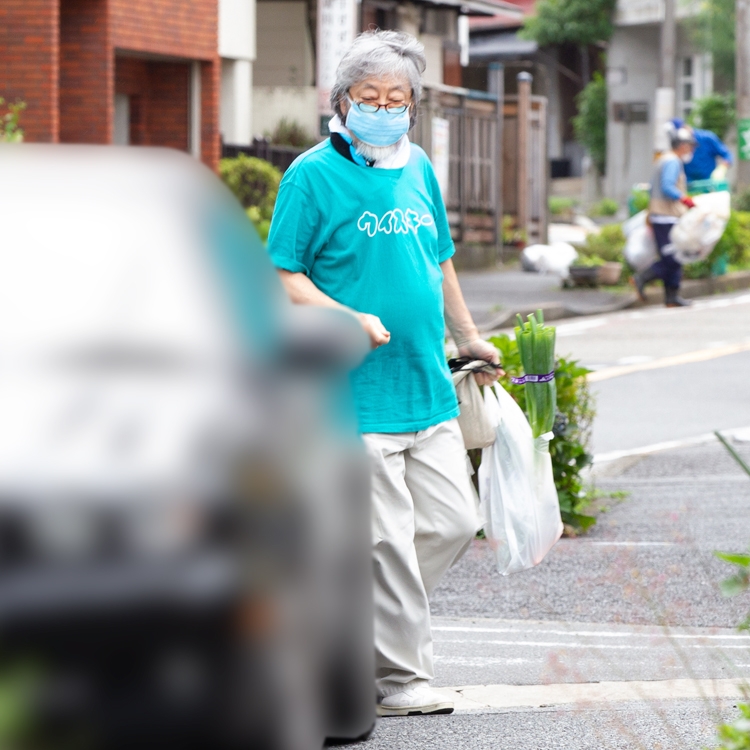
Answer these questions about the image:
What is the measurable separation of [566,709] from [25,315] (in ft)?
Result: 8.82

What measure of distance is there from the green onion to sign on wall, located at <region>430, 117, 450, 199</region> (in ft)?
57.8

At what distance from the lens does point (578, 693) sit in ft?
15.1

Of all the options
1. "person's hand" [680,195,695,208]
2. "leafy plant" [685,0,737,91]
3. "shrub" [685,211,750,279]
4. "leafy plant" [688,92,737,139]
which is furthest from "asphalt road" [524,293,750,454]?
"leafy plant" [688,92,737,139]

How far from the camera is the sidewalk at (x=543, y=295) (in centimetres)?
1731

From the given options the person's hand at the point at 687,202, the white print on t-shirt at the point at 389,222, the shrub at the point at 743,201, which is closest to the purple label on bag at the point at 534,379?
the white print on t-shirt at the point at 389,222

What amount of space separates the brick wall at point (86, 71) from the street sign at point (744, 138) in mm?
12694

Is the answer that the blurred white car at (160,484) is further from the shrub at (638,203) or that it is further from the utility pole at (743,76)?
the utility pole at (743,76)

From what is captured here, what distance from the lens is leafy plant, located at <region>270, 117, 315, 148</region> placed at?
24.0 metres

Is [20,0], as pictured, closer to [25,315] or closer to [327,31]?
[327,31]

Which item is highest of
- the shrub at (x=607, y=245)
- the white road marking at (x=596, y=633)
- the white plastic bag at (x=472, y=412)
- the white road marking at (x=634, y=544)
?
the shrub at (x=607, y=245)

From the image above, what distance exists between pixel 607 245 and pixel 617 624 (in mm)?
16815

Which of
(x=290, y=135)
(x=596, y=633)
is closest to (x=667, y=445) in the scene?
(x=596, y=633)

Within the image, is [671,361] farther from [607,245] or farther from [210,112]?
[210,112]

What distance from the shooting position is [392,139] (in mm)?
4234
